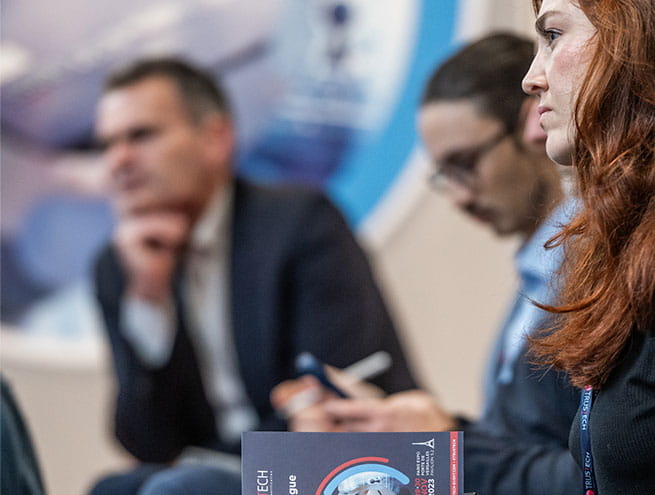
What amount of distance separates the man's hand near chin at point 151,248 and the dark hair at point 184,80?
29 centimetres

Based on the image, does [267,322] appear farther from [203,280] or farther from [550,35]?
[550,35]

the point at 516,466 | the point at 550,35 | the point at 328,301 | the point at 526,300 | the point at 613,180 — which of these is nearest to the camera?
the point at 613,180

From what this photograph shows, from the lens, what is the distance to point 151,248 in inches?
85.6

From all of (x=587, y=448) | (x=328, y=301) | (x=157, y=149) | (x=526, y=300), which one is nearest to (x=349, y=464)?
(x=587, y=448)

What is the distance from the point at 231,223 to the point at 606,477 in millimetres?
1462

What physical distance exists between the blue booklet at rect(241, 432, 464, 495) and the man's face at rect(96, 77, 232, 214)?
1.32m

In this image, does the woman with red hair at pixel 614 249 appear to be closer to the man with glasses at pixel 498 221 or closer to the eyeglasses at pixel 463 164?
the man with glasses at pixel 498 221

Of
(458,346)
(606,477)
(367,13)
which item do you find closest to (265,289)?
(458,346)

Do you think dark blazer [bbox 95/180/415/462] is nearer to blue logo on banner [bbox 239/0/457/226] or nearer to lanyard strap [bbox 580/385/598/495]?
blue logo on banner [bbox 239/0/457/226]

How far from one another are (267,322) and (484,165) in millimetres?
735

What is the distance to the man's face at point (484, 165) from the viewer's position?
5.17 ft

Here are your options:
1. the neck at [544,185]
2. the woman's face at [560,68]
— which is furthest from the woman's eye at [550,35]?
the neck at [544,185]

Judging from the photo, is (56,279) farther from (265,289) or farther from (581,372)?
(581,372)

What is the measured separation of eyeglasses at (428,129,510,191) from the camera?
5.20 ft
